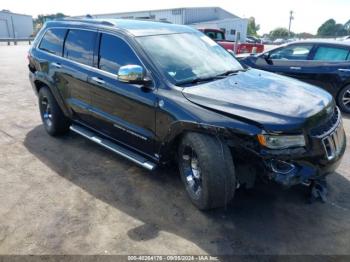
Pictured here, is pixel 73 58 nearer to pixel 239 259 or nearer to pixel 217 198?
pixel 217 198

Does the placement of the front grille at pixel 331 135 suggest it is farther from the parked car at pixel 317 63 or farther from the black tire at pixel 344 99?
the black tire at pixel 344 99

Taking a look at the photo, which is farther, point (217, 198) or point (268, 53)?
point (268, 53)

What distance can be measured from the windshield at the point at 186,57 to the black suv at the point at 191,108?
0.6 inches

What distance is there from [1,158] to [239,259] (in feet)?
11.8

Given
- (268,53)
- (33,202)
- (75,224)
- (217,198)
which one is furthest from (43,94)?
(268,53)

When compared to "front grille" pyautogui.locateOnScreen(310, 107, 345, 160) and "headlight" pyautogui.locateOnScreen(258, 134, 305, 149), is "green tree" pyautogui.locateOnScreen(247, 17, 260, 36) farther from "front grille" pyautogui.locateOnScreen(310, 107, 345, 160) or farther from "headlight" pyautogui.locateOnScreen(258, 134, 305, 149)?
"headlight" pyautogui.locateOnScreen(258, 134, 305, 149)

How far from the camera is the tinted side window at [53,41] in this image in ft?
16.0

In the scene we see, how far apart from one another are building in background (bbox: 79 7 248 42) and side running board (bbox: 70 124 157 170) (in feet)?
84.6

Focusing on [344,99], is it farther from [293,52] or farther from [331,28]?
[331,28]

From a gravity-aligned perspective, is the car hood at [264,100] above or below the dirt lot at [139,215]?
above

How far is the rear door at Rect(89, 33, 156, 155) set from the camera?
3.57m

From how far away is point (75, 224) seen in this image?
3.16m

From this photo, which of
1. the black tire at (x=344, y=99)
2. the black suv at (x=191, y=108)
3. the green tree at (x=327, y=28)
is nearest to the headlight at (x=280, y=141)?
the black suv at (x=191, y=108)

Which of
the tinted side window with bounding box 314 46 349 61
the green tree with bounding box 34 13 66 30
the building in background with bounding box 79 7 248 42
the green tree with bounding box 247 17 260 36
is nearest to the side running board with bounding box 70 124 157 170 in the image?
the green tree with bounding box 34 13 66 30
